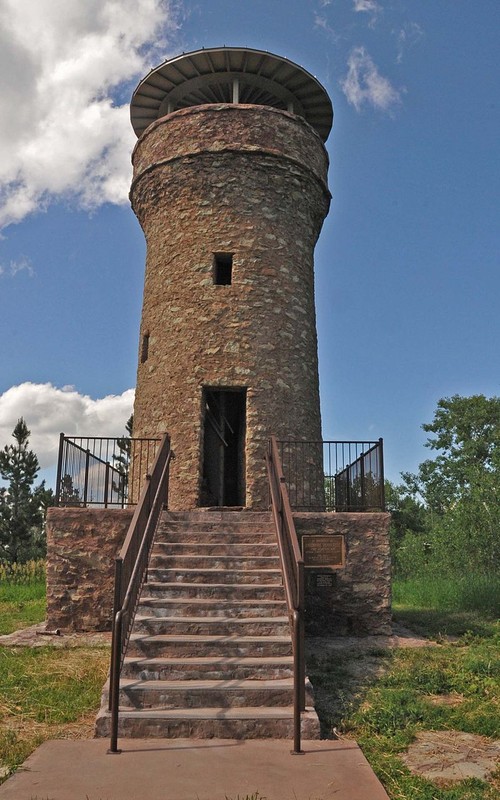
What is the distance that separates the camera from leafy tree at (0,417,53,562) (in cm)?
2925

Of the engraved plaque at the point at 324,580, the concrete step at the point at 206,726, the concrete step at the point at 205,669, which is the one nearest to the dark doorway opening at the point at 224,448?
the engraved plaque at the point at 324,580

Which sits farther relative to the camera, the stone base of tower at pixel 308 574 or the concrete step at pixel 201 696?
the stone base of tower at pixel 308 574

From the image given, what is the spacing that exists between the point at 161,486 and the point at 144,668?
3.58 metres

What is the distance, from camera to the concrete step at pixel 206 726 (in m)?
4.90

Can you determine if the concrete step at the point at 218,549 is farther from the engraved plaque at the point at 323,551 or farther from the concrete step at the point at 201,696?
the concrete step at the point at 201,696

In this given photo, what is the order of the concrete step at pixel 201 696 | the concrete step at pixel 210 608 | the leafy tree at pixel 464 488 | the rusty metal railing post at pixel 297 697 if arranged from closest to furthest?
1. the rusty metal railing post at pixel 297 697
2. the concrete step at pixel 201 696
3. the concrete step at pixel 210 608
4. the leafy tree at pixel 464 488

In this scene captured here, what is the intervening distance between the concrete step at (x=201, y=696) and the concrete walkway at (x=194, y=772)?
405 mm

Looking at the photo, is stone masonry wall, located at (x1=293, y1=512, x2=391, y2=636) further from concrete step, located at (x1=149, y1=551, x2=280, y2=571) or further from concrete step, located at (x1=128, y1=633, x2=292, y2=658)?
concrete step, located at (x1=128, y1=633, x2=292, y2=658)

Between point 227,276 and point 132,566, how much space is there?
7.47 m

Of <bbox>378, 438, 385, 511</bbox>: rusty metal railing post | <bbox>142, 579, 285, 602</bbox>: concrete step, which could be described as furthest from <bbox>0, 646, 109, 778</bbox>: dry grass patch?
<bbox>378, 438, 385, 511</bbox>: rusty metal railing post

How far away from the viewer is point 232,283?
12023 millimetres

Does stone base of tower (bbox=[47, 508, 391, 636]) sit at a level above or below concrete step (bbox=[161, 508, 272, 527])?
below

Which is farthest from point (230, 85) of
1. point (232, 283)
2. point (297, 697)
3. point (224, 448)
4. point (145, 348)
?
point (297, 697)

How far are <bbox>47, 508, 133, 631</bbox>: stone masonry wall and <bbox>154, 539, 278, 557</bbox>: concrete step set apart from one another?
1.52m
